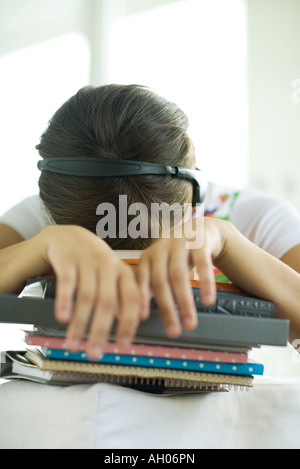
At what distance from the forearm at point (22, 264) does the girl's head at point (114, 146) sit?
17 cm

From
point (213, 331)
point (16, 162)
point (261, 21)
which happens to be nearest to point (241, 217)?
point (213, 331)

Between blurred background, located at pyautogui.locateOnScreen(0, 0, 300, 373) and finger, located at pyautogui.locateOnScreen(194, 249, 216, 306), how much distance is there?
192 cm

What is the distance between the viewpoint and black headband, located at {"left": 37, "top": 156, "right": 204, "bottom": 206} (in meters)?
0.77

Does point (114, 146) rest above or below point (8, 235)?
above

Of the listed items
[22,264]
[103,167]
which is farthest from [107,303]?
[103,167]

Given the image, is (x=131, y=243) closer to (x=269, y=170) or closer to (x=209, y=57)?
(x=269, y=170)

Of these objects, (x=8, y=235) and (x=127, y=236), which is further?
(x=8, y=235)

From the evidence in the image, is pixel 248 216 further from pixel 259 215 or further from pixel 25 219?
pixel 25 219

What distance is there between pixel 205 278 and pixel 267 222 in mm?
721

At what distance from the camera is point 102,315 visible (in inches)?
17.0

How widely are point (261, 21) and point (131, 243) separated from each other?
6.51ft

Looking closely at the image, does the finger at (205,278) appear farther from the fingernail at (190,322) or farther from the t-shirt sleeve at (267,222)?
the t-shirt sleeve at (267,222)

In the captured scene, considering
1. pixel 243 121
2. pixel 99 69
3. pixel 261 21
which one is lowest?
pixel 243 121

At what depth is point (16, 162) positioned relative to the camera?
2336mm
